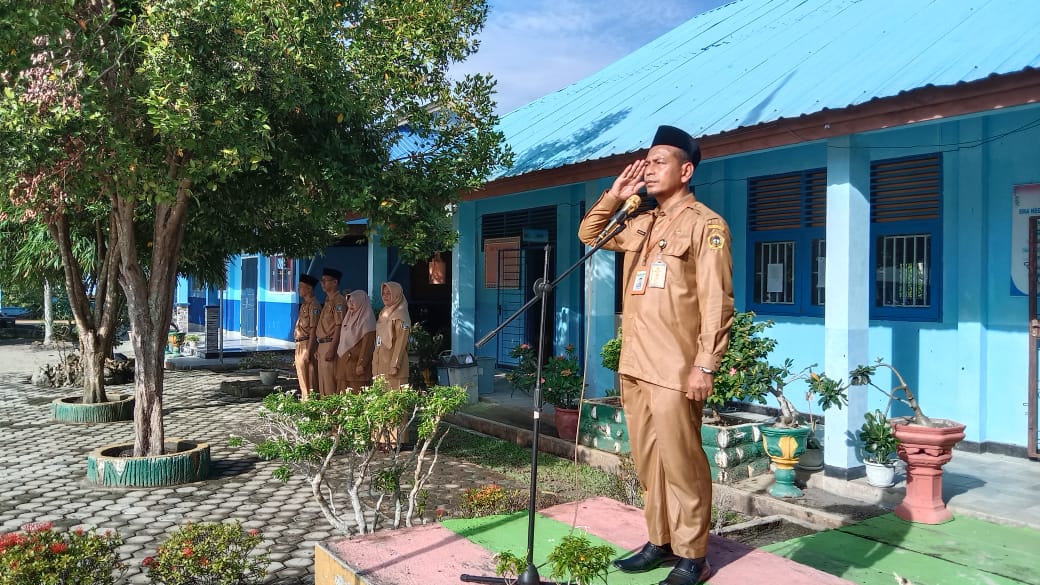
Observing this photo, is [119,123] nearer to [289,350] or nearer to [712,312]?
[712,312]

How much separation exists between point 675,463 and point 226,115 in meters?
3.86

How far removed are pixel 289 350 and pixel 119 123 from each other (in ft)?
46.6

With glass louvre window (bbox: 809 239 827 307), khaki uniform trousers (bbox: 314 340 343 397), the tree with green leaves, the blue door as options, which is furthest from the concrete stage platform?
the blue door

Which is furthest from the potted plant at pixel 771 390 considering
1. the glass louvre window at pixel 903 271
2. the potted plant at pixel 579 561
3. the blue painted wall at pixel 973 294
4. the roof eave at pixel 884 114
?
the potted plant at pixel 579 561

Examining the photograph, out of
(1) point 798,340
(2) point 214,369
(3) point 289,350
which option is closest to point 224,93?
(1) point 798,340

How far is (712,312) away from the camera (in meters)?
3.43

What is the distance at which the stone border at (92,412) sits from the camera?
10492 millimetres

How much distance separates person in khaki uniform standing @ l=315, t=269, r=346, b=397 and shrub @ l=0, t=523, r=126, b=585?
5828 mm

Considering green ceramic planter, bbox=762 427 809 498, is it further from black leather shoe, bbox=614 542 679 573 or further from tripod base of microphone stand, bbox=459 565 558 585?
tripod base of microphone stand, bbox=459 565 558 585

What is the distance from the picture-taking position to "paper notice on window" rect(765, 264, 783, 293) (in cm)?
930

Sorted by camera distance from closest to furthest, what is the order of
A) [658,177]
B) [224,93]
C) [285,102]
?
[658,177] < [224,93] < [285,102]

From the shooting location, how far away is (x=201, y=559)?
4.06 meters

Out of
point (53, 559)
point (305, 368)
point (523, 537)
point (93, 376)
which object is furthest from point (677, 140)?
point (93, 376)

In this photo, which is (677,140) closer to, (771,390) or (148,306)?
→ (771,390)
